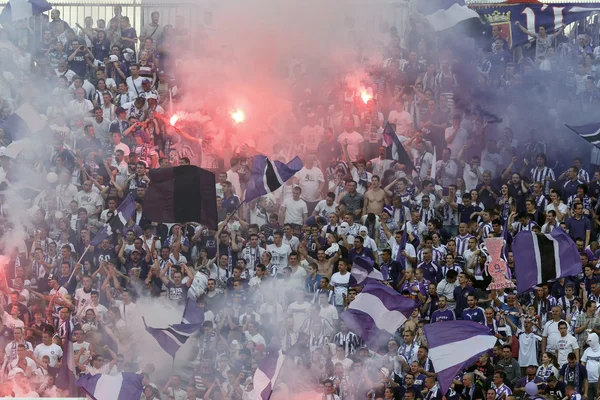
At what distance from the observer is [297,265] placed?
20375 mm

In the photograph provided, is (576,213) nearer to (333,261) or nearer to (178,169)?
(333,261)

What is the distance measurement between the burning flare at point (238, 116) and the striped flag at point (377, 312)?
5791mm

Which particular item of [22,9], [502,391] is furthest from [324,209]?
[22,9]

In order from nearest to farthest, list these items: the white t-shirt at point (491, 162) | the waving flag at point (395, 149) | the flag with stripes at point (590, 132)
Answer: the waving flag at point (395, 149)
the flag with stripes at point (590, 132)
the white t-shirt at point (491, 162)

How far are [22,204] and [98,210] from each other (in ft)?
3.98

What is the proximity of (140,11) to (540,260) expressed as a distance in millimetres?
10109

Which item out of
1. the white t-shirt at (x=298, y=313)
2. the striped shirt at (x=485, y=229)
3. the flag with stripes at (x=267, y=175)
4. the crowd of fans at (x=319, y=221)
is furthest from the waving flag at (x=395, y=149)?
the white t-shirt at (x=298, y=313)

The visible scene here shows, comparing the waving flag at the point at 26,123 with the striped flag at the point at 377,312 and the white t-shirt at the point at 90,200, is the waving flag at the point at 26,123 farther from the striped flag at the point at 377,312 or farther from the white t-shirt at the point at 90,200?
the striped flag at the point at 377,312

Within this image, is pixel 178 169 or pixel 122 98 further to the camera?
pixel 122 98

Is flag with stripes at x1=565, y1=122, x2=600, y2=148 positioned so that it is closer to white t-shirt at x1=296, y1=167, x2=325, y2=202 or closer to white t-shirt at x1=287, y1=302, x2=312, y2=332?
white t-shirt at x1=296, y1=167, x2=325, y2=202

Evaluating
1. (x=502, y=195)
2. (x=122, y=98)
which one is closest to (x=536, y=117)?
(x=502, y=195)

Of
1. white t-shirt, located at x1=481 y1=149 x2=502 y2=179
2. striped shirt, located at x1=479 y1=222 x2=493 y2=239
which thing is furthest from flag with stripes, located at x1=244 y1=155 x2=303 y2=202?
white t-shirt, located at x1=481 y1=149 x2=502 y2=179

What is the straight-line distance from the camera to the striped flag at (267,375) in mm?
18062

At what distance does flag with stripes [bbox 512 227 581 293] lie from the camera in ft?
61.9
